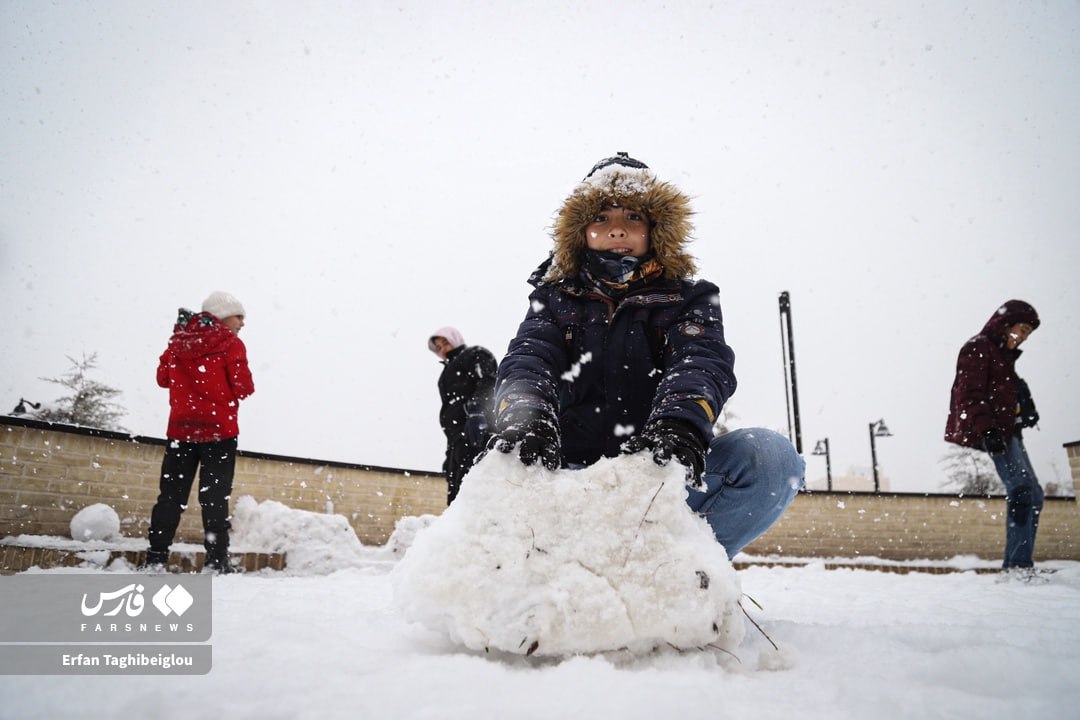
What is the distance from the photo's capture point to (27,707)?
2.54ft

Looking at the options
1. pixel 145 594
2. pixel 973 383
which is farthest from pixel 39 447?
pixel 973 383

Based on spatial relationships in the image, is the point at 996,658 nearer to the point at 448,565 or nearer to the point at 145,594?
the point at 448,565

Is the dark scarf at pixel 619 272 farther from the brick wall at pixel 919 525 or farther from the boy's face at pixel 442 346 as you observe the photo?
the brick wall at pixel 919 525

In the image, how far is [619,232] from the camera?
1978 mm

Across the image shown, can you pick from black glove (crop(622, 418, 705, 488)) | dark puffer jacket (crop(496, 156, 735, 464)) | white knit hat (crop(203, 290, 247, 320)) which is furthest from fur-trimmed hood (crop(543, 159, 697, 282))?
white knit hat (crop(203, 290, 247, 320))

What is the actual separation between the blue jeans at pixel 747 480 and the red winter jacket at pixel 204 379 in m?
3.15

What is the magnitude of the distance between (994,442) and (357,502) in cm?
693

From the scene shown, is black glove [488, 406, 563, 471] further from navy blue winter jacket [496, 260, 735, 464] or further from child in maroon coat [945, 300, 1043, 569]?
child in maroon coat [945, 300, 1043, 569]

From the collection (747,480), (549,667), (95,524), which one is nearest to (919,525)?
(747,480)

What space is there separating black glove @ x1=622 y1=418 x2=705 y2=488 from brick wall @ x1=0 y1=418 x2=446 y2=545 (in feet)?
17.6

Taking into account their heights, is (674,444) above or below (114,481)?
above

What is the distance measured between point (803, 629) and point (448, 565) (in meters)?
1.04

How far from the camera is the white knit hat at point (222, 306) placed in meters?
3.89

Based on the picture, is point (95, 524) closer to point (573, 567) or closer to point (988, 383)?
point (573, 567)
